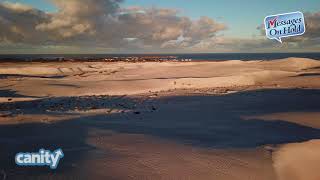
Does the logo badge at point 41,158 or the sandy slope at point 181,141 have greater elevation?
the logo badge at point 41,158

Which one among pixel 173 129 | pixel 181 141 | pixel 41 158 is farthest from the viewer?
pixel 173 129

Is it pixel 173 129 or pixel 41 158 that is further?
pixel 173 129

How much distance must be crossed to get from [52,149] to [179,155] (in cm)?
224

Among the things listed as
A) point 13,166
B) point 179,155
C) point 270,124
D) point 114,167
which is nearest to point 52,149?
point 13,166

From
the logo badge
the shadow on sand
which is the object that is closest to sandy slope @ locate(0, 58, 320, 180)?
the shadow on sand

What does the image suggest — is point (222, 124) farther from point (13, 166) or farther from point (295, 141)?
point (13, 166)

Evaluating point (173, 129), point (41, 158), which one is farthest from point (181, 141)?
point (41, 158)

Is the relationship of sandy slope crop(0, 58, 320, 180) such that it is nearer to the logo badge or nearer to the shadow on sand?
the shadow on sand

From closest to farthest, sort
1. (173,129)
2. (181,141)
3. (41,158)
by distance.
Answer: (41,158) < (181,141) < (173,129)

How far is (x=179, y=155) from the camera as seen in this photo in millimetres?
5402

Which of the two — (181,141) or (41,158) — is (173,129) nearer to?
(181,141)

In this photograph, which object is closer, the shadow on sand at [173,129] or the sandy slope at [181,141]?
the sandy slope at [181,141]

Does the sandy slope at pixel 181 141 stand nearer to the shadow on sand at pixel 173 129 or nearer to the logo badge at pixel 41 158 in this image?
the shadow on sand at pixel 173 129

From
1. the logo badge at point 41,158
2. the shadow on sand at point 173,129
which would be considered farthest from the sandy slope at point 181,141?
the logo badge at point 41,158
